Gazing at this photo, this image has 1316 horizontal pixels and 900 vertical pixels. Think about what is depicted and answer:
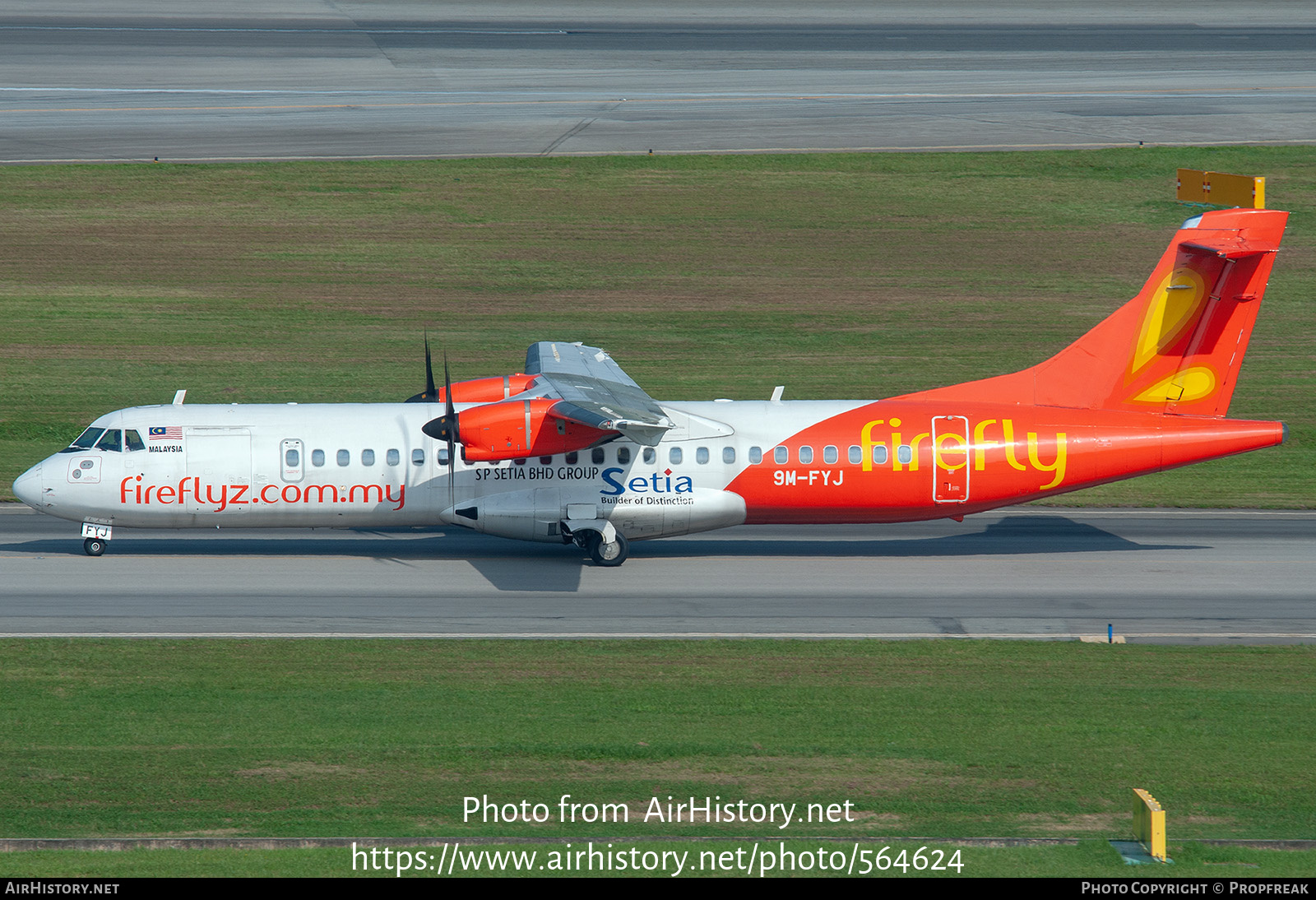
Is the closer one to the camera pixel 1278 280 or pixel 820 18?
pixel 1278 280

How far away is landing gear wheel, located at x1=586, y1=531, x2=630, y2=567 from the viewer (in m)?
27.4

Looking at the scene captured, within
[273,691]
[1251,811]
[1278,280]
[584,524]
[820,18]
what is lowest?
[1251,811]

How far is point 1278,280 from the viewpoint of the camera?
157 feet

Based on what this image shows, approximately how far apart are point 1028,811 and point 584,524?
1281 centimetres

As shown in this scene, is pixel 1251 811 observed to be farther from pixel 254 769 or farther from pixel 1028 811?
pixel 254 769

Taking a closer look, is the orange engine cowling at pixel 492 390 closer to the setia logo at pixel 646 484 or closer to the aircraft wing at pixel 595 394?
the aircraft wing at pixel 595 394

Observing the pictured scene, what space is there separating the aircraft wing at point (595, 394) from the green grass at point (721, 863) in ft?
34.4

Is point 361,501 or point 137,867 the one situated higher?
point 361,501

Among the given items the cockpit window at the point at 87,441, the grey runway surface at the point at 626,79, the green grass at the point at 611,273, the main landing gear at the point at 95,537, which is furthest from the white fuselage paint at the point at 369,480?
the grey runway surface at the point at 626,79

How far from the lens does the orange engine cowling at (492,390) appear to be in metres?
28.2

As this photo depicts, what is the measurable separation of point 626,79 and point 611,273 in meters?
16.5

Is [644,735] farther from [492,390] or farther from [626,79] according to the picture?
[626,79]

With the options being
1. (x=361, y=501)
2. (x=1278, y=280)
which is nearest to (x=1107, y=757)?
(x=361, y=501)

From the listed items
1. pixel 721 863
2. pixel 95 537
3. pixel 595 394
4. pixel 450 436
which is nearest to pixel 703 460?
pixel 595 394
